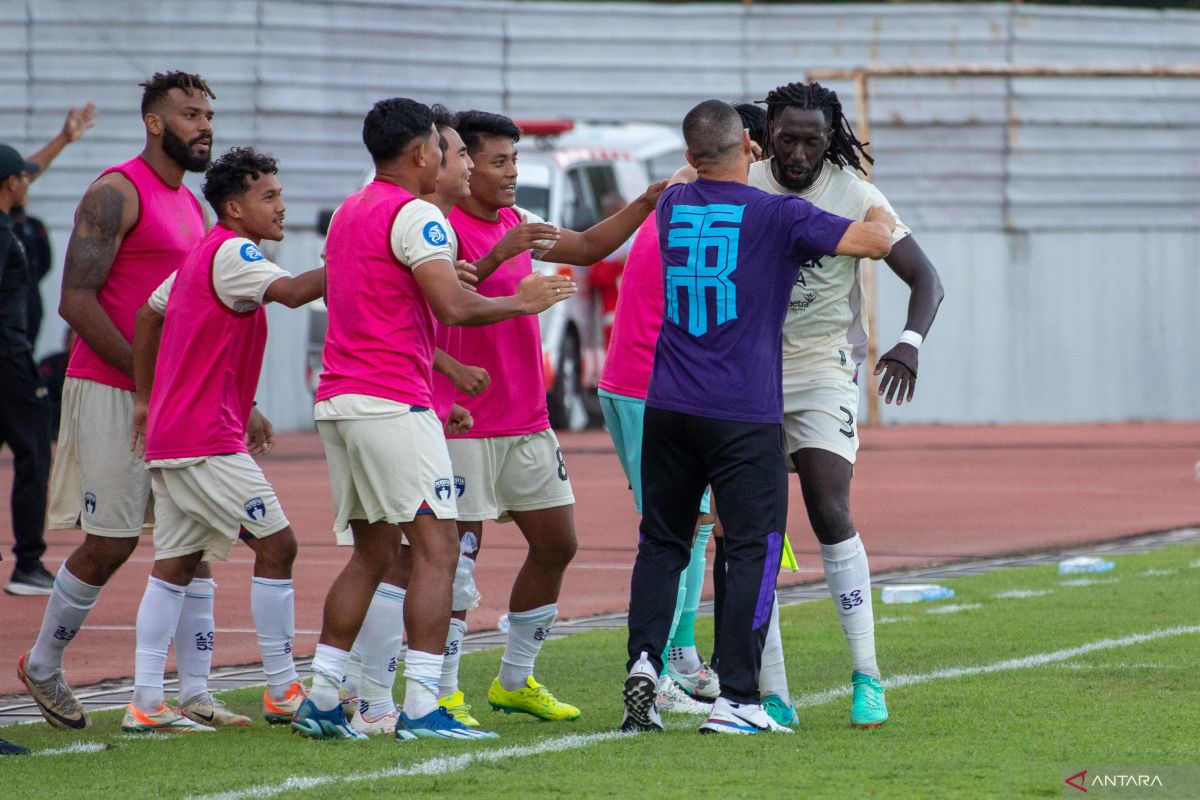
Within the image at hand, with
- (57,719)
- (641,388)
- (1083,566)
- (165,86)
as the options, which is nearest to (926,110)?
(1083,566)

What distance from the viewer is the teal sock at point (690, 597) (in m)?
7.48

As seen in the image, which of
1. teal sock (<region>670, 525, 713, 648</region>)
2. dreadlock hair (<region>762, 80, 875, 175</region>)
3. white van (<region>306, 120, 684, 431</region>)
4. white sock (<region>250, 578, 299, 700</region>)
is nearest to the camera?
dreadlock hair (<region>762, 80, 875, 175</region>)

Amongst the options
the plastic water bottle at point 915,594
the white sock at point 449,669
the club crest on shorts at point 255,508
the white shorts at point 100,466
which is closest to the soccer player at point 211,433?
the club crest on shorts at point 255,508

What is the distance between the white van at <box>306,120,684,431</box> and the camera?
2050 cm

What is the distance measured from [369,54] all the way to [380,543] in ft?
60.5

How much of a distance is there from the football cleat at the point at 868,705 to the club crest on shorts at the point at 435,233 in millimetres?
1886

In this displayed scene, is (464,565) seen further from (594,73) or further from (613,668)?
(594,73)

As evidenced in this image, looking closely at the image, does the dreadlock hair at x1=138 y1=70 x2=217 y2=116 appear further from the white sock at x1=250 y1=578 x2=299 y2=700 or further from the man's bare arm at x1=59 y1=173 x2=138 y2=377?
the white sock at x1=250 y1=578 x2=299 y2=700

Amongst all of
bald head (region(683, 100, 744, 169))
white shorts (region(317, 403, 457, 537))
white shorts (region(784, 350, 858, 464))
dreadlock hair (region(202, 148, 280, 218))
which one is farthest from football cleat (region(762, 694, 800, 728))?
dreadlock hair (region(202, 148, 280, 218))

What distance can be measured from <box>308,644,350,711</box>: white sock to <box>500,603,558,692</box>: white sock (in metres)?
0.68

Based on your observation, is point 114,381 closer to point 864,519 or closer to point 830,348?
point 830,348

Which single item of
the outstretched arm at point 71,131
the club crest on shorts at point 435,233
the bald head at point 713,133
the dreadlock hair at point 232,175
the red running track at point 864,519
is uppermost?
the outstretched arm at point 71,131

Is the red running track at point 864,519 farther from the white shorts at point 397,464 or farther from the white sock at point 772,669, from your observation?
the white sock at point 772,669

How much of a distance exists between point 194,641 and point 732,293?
2307mm
